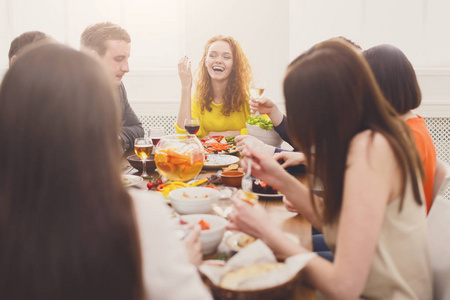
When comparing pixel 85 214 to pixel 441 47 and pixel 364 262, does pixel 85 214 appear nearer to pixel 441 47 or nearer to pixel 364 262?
pixel 364 262

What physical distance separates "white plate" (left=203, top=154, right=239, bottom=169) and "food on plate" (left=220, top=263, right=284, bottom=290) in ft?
3.53

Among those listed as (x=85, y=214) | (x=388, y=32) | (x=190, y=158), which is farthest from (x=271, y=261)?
(x=388, y=32)

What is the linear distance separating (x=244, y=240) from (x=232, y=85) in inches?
103

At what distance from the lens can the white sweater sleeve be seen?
2.61ft

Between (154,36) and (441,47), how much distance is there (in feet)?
9.98

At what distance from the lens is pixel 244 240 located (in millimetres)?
1112

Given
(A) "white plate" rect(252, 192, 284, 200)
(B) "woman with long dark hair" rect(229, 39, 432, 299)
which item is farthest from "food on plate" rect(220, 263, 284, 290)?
(A) "white plate" rect(252, 192, 284, 200)

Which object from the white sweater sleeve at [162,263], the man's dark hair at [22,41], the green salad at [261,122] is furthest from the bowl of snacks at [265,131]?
the white sweater sleeve at [162,263]

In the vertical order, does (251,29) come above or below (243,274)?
above

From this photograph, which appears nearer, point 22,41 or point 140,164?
point 140,164

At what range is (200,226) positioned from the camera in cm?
110

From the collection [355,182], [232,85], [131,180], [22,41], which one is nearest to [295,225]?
[355,182]

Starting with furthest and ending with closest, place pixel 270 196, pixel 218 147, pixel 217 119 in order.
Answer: pixel 217 119 → pixel 218 147 → pixel 270 196

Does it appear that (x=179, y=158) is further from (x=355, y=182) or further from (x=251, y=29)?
(x=251, y=29)
